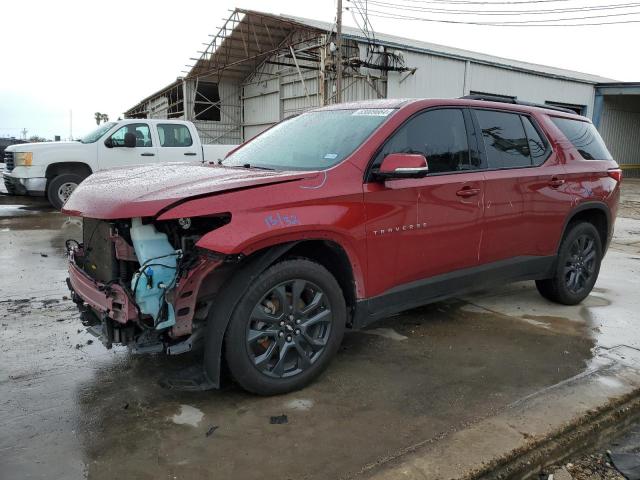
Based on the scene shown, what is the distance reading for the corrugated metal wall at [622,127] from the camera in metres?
28.1

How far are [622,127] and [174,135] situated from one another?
2716 cm

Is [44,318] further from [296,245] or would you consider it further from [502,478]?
[502,478]

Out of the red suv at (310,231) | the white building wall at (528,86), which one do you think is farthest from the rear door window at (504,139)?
the white building wall at (528,86)

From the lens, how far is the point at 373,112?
3.74 m

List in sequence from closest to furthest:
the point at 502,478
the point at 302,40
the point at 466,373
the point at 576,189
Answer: the point at 502,478, the point at 466,373, the point at 576,189, the point at 302,40

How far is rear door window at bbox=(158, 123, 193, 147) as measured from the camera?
11555 mm

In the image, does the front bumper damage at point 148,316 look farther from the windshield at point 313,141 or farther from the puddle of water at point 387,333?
the puddle of water at point 387,333

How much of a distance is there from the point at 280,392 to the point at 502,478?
1295mm

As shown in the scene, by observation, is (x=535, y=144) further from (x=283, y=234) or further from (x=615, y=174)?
(x=283, y=234)

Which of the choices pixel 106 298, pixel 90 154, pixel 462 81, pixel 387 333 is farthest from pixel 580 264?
pixel 462 81

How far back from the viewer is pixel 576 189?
15.6 ft

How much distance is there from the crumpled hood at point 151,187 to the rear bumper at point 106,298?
41cm

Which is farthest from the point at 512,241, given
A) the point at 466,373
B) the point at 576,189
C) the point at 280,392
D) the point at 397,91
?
the point at 397,91

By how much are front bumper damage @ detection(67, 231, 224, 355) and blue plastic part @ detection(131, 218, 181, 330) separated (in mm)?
29
